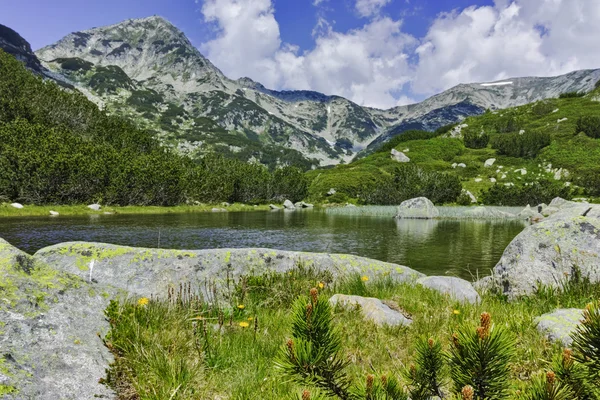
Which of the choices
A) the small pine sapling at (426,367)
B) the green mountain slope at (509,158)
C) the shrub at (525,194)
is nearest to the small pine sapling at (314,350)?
the small pine sapling at (426,367)

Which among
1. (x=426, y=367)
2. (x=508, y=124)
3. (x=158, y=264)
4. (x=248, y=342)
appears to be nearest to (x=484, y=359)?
(x=426, y=367)

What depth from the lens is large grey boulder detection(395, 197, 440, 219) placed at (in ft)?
207

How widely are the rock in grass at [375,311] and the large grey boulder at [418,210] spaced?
59993mm

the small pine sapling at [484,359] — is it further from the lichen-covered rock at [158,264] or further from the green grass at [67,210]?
the green grass at [67,210]

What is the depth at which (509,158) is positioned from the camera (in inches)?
4739

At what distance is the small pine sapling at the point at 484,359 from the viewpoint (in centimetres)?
163

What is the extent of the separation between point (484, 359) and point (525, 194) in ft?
336

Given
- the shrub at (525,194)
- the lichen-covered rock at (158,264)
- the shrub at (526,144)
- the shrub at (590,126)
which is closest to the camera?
the lichen-covered rock at (158,264)

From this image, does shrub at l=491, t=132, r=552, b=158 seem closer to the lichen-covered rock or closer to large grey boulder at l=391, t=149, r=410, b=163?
large grey boulder at l=391, t=149, r=410, b=163

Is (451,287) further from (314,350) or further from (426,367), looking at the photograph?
(314,350)

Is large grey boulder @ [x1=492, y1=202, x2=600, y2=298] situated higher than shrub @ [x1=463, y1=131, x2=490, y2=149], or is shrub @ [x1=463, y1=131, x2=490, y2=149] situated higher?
shrub @ [x1=463, y1=131, x2=490, y2=149]

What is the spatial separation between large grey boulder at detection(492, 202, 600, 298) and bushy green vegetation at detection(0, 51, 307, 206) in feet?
250

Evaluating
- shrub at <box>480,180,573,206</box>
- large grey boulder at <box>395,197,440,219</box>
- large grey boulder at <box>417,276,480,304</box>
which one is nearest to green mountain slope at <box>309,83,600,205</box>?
shrub at <box>480,180,573,206</box>

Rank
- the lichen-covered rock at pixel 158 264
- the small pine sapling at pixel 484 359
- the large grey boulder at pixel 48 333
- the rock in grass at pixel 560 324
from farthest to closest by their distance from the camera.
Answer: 1. the lichen-covered rock at pixel 158 264
2. the rock in grass at pixel 560 324
3. the large grey boulder at pixel 48 333
4. the small pine sapling at pixel 484 359
